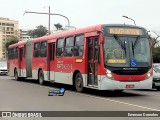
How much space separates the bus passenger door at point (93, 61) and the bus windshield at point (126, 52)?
750mm

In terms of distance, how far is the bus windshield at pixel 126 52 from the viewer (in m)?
16.5

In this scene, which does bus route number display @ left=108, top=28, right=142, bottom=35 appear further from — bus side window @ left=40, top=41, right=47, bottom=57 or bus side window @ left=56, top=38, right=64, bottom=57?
bus side window @ left=40, top=41, right=47, bottom=57

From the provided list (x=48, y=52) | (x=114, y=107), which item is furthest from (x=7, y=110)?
(x=48, y=52)

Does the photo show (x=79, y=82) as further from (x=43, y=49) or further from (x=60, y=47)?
(x=43, y=49)

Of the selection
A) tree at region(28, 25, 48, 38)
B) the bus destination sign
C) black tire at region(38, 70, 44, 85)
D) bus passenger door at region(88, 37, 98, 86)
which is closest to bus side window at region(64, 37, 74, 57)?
bus passenger door at region(88, 37, 98, 86)

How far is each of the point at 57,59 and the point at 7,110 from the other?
971 cm

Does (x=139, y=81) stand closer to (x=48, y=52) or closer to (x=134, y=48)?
(x=134, y=48)

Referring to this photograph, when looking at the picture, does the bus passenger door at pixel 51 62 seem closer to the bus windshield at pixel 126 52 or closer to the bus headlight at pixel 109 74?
the bus windshield at pixel 126 52

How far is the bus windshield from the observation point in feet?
54.2

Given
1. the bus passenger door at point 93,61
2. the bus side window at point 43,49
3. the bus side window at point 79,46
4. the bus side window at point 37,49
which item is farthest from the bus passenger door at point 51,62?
the bus passenger door at point 93,61

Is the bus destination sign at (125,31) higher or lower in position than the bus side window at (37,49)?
higher

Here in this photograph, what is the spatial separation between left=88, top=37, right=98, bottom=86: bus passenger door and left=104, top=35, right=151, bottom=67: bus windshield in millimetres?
750

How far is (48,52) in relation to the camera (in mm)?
23531

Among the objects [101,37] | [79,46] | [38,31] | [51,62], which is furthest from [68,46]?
[38,31]
